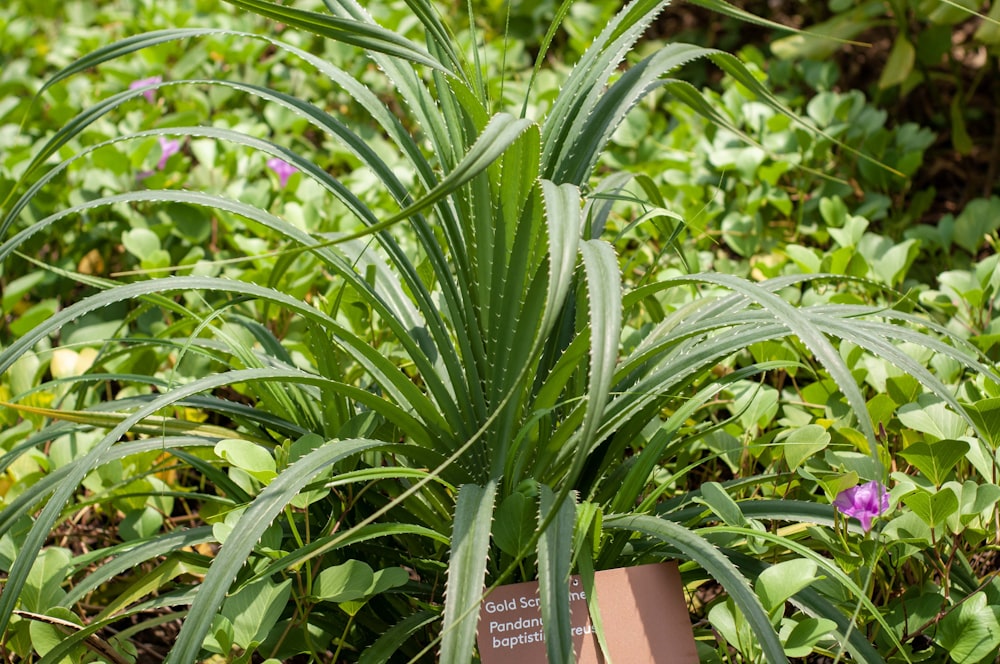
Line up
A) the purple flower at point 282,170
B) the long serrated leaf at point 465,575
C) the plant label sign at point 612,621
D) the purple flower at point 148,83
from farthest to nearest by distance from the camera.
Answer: the purple flower at point 148,83
the purple flower at point 282,170
the plant label sign at point 612,621
the long serrated leaf at point 465,575

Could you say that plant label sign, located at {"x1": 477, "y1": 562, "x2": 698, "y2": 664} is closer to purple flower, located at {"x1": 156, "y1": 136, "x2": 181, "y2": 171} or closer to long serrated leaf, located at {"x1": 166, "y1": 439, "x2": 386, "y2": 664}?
long serrated leaf, located at {"x1": 166, "y1": 439, "x2": 386, "y2": 664}

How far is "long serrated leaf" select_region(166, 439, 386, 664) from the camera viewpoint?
34.8 inches

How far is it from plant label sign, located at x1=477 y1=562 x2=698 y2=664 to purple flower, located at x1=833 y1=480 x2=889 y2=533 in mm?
201

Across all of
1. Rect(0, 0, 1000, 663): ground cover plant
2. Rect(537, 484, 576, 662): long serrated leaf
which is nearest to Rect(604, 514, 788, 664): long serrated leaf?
Rect(0, 0, 1000, 663): ground cover plant

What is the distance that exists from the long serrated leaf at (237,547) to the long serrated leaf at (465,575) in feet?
0.50

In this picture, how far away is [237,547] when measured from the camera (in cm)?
91

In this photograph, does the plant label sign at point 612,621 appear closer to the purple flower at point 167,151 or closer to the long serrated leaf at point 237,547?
the long serrated leaf at point 237,547

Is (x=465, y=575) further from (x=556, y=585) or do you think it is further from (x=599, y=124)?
(x=599, y=124)

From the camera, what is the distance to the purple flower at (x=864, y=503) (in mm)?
1071

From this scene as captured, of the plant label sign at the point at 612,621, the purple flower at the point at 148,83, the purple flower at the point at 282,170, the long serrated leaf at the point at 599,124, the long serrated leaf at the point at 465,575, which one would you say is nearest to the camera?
the long serrated leaf at the point at 465,575

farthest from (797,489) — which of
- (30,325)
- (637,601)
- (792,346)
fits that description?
(30,325)

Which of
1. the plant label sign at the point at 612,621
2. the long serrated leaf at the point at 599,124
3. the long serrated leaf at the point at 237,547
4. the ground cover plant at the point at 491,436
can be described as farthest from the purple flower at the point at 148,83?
the plant label sign at the point at 612,621

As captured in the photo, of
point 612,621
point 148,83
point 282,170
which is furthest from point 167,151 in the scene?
point 612,621

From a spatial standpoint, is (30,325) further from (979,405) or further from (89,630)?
(979,405)
